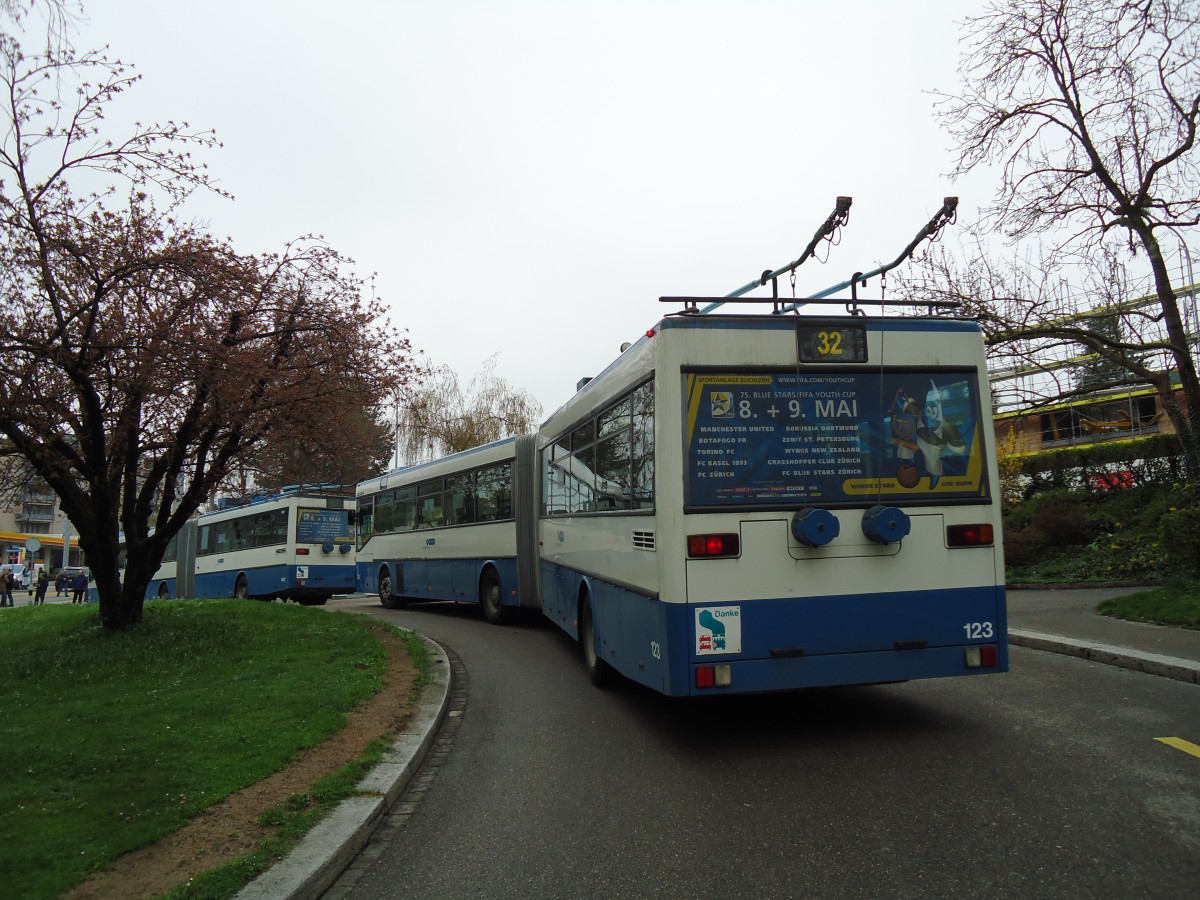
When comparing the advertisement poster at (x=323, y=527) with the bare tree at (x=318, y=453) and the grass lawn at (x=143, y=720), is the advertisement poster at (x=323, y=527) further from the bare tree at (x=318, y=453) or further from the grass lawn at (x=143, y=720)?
the grass lawn at (x=143, y=720)

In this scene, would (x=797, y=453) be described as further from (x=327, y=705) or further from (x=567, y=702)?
(x=327, y=705)

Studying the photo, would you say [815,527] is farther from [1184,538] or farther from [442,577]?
[442,577]

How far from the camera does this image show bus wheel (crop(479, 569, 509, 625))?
49.3 ft

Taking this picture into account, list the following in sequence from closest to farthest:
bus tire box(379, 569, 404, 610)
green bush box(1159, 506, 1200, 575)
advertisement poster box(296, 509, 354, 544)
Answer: green bush box(1159, 506, 1200, 575) → bus tire box(379, 569, 404, 610) → advertisement poster box(296, 509, 354, 544)

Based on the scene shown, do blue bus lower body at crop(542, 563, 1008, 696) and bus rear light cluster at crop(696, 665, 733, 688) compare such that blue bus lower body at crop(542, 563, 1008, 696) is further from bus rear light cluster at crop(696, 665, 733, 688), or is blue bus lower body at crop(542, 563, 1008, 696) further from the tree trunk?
the tree trunk

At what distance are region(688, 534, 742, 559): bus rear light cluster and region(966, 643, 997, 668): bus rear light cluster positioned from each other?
6.35 ft

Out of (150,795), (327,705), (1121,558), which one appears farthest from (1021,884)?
(1121,558)

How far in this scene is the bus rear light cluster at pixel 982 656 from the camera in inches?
244

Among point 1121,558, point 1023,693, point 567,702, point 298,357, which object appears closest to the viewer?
point 1023,693

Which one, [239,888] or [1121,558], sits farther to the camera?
[1121,558]

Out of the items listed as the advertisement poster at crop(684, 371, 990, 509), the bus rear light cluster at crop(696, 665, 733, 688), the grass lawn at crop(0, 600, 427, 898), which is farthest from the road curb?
the grass lawn at crop(0, 600, 427, 898)

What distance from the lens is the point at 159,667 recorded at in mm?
9570

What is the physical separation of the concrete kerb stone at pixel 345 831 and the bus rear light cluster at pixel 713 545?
8.34ft

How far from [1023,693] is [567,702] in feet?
13.8
